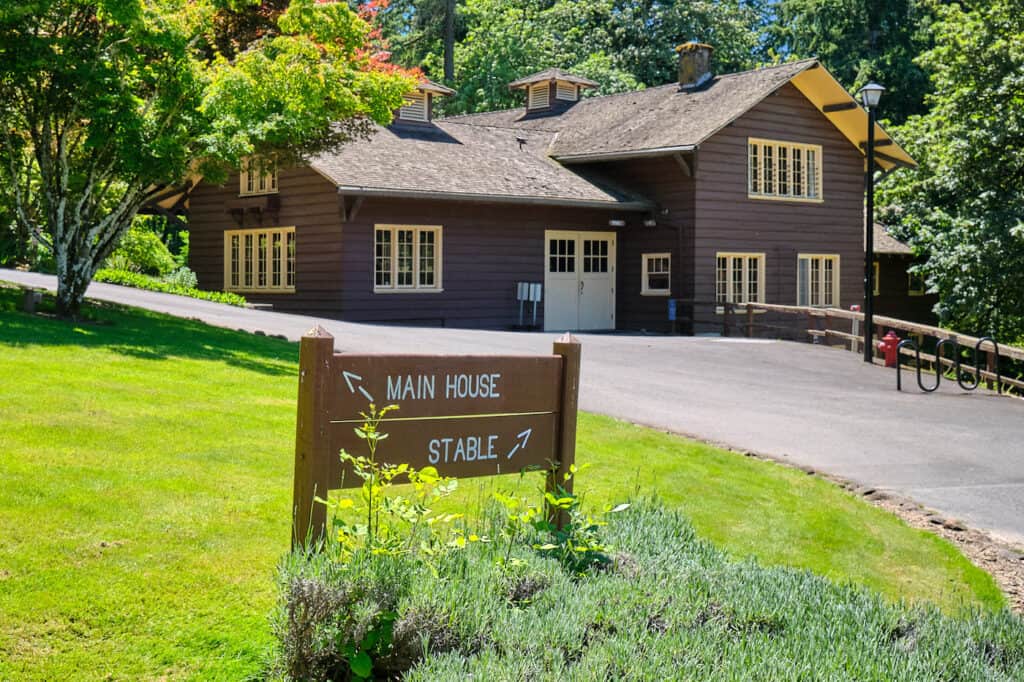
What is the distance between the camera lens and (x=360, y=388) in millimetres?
5172

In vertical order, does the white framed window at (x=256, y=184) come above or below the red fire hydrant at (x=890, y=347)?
above

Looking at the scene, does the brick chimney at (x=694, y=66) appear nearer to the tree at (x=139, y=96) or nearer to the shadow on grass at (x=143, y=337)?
the tree at (x=139, y=96)

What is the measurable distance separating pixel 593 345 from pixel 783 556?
14.4m

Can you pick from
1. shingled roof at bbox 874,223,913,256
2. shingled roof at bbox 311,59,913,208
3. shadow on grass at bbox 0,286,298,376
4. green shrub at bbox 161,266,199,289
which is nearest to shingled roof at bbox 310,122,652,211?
shingled roof at bbox 311,59,913,208

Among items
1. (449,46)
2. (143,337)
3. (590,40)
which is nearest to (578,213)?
(143,337)

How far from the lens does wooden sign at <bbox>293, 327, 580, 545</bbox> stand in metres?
5.04

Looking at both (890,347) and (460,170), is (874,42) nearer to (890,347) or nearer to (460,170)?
(460,170)

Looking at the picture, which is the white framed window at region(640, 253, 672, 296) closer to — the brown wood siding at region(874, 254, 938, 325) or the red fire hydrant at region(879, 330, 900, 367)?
the red fire hydrant at region(879, 330, 900, 367)

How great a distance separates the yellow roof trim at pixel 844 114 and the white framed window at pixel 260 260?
46.9 ft

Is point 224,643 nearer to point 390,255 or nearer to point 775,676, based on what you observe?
point 775,676

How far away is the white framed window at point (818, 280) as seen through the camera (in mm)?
32062

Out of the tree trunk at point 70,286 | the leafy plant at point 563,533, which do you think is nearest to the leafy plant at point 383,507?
the leafy plant at point 563,533

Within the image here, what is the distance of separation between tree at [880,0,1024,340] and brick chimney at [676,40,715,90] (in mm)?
6023

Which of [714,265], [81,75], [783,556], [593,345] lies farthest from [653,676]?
[714,265]
